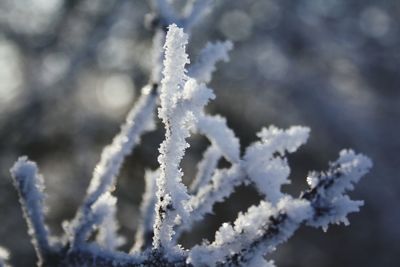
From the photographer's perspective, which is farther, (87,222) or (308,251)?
(308,251)

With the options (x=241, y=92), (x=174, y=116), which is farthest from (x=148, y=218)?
(x=241, y=92)

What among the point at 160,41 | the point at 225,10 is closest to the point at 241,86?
the point at 225,10

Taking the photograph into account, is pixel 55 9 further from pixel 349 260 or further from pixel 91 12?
pixel 349 260

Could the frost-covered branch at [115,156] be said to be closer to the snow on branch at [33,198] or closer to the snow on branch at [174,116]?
the snow on branch at [33,198]

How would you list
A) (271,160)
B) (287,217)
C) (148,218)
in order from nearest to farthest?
(287,217) → (271,160) → (148,218)

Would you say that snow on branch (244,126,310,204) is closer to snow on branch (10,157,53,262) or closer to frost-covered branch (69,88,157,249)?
frost-covered branch (69,88,157,249)

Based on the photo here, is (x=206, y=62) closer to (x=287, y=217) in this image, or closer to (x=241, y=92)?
(x=287, y=217)
